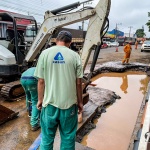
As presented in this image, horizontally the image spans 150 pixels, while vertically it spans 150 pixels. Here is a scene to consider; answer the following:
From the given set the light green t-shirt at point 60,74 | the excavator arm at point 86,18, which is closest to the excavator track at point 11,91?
the excavator arm at point 86,18

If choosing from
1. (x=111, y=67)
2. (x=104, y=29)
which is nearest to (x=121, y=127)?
(x=104, y=29)

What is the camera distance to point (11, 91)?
5.92m

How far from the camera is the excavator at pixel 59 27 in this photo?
439 centimetres

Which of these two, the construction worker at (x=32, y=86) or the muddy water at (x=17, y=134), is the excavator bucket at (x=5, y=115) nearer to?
the muddy water at (x=17, y=134)

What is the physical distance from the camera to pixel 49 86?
2.39 metres

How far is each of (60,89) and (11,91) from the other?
4036 mm

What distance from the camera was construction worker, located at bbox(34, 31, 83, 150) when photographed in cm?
232

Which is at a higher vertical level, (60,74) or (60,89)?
(60,74)

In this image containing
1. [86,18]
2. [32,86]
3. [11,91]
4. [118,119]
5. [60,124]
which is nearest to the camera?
[60,124]

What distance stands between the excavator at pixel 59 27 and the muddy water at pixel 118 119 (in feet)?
2.90

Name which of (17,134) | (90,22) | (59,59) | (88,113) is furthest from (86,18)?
(17,134)

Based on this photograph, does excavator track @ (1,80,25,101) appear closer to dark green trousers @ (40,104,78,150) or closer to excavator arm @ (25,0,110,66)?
excavator arm @ (25,0,110,66)

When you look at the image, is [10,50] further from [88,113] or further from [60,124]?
[60,124]

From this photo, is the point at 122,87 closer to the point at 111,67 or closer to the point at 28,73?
the point at 111,67
